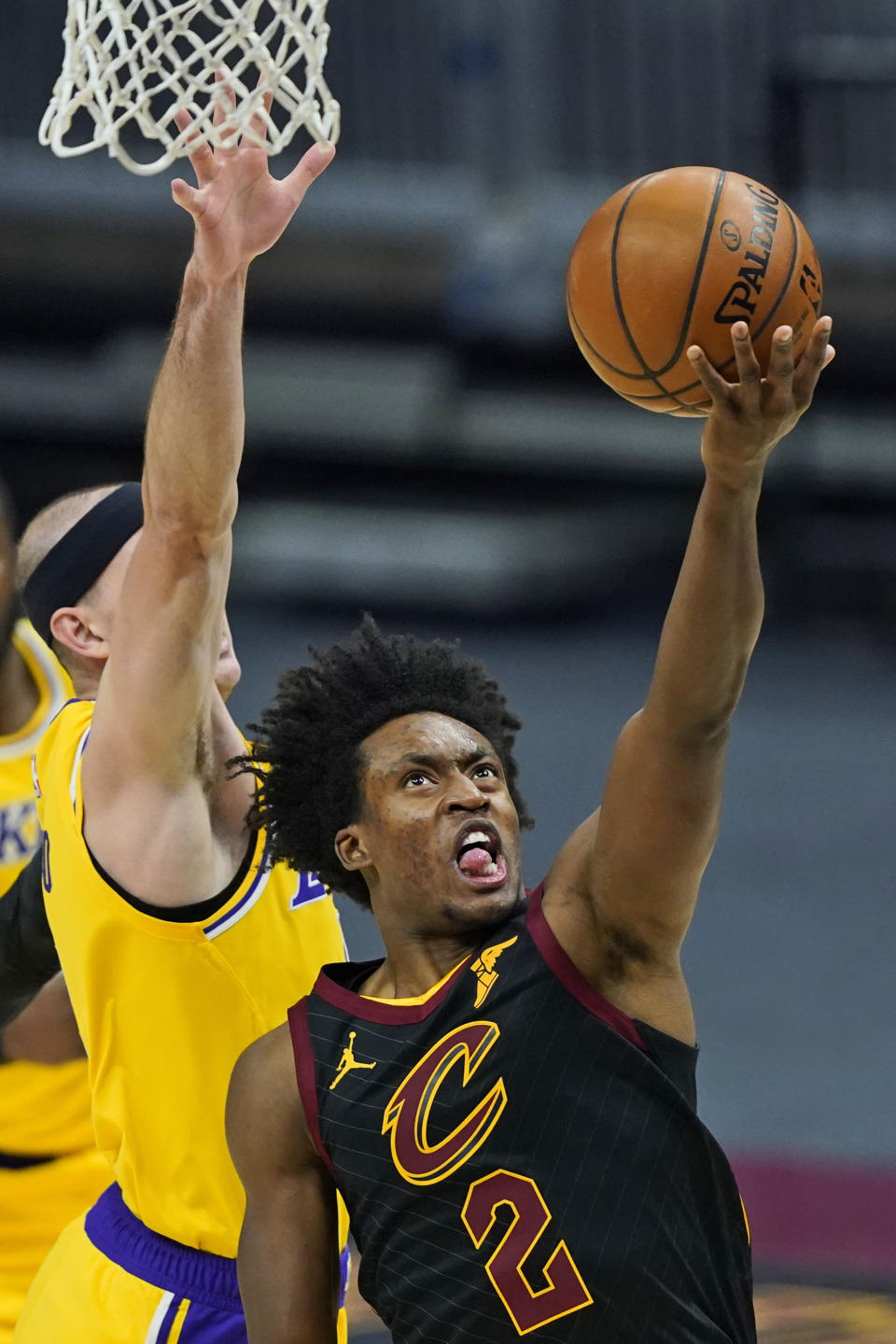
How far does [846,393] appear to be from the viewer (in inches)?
420

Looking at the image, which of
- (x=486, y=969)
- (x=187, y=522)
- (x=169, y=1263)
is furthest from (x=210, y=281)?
(x=169, y=1263)

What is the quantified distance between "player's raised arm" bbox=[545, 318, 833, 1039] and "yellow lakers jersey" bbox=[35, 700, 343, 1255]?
71 cm

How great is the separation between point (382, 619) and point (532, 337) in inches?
86.6

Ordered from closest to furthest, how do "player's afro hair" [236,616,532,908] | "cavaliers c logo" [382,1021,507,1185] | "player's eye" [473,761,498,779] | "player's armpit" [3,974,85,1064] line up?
"cavaliers c logo" [382,1021,507,1185], "player's eye" [473,761,498,779], "player's afro hair" [236,616,532,908], "player's armpit" [3,974,85,1064]

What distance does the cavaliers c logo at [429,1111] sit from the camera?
2.25 metres

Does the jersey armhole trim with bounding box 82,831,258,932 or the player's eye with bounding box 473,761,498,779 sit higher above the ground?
the player's eye with bounding box 473,761,498,779

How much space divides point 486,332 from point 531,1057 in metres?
8.81

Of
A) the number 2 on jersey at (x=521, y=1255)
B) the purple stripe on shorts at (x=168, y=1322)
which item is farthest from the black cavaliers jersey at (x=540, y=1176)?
the purple stripe on shorts at (x=168, y=1322)

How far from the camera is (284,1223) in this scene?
7.90 feet

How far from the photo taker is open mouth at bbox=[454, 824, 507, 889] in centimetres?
239

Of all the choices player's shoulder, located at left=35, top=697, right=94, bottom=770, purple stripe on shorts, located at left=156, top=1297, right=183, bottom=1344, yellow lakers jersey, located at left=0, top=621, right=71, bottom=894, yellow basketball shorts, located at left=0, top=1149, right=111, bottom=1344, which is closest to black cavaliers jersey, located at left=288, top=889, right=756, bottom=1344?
purple stripe on shorts, located at left=156, top=1297, right=183, bottom=1344

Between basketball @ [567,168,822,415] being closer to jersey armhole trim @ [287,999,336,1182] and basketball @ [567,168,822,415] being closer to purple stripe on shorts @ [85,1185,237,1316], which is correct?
jersey armhole trim @ [287,999,336,1182]

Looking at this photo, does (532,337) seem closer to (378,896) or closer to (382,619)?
(382,619)

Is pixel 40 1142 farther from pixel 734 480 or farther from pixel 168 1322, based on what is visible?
pixel 734 480
